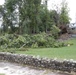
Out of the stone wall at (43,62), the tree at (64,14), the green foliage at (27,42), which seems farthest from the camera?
the tree at (64,14)

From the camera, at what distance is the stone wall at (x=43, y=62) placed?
420 inches

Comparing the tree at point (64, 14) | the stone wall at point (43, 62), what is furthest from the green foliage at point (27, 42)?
the tree at point (64, 14)

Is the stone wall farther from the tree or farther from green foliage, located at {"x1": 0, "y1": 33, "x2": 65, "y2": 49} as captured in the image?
the tree

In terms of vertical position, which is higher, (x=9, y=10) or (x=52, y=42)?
(x=9, y=10)

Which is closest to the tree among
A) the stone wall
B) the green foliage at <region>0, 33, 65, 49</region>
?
the green foliage at <region>0, 33, 65, 49</region>

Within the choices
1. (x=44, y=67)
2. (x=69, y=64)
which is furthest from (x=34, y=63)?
(x=69, y=64)

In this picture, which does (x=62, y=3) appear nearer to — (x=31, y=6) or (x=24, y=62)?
(x=31, y=6)

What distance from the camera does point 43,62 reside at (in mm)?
11836

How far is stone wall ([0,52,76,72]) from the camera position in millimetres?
10664

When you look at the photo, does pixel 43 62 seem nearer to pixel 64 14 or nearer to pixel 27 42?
pixel 27 42

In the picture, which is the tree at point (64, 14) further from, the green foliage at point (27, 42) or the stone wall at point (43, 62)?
the stone wall at point (43, 62)

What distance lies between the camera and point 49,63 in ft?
→ 37.8

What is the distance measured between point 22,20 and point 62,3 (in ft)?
35.9

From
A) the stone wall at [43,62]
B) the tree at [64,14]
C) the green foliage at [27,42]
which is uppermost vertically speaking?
the tree at [64,14]
